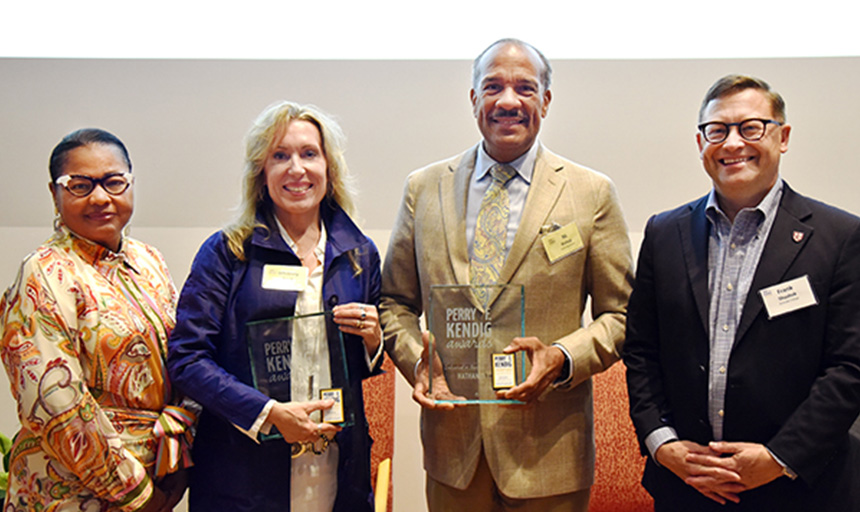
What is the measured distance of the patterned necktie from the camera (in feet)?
7.20

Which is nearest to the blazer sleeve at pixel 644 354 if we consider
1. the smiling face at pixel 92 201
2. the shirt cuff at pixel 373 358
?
the shirt cuff at pixel 373 358

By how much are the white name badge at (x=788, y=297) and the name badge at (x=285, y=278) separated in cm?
133

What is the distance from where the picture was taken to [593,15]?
3.53m

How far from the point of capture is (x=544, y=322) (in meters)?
2.19

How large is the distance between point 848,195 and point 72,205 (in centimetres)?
358

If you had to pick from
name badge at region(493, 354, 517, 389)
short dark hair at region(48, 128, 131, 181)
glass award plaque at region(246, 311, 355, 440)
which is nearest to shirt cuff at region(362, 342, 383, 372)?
glass award plaque at region(246, 311, 355, 440)

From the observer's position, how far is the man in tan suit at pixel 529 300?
213 cm

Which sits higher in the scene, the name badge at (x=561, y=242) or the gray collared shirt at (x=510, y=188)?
the gray collared shirt at (x=510, y=188)

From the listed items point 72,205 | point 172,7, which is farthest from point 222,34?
point 72,205

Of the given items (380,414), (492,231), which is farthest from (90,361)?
(380,414)

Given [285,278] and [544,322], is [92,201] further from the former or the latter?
[544,322]

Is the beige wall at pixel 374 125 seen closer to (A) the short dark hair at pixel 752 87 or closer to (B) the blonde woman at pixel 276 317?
(B) the blonde woman at pixel 276 317

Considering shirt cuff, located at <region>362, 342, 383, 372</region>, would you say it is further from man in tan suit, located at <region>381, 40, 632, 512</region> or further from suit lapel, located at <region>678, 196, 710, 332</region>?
suit lapel, located at <region>678, 196, 710, 332</region>

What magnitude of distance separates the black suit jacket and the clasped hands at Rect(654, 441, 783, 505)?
0.04 meters
